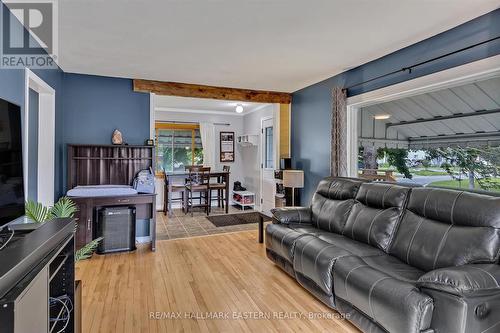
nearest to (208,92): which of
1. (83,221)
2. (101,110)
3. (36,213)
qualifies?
(101,110)

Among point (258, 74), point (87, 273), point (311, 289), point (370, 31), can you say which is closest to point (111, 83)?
point (258, 74)

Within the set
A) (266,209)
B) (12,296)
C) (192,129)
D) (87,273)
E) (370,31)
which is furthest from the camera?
(192,129)

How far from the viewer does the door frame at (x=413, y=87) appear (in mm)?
2489

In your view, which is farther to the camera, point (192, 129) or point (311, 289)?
point (192, 129)

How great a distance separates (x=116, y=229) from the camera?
12.7 ft

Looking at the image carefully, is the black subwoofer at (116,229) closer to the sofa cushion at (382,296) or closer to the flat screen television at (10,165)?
the flat screen television at (10,165)

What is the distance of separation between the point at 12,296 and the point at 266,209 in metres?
5.47

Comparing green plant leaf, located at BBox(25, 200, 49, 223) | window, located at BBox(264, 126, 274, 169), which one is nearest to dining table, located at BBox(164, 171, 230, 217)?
window, located at BBox(264, 126, 274, 169)

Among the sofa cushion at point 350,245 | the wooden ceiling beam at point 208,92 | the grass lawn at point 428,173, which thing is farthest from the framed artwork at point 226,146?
the grass lawn at point 428,173

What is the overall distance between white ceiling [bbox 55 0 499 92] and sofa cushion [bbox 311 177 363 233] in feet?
4.95

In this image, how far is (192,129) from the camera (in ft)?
24.4

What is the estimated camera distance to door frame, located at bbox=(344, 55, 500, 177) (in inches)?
98.0

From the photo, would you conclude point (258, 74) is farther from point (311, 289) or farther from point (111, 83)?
point (311, 289)

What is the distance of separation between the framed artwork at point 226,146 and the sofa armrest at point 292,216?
13.8 ft
